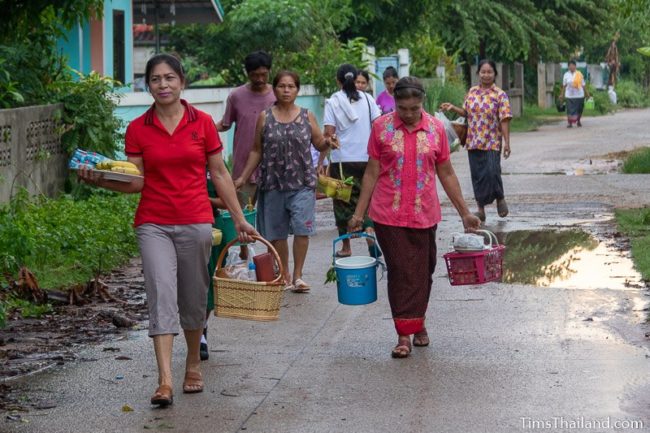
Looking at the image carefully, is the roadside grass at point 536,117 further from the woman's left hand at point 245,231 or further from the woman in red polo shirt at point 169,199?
the woman in red polo shirt at point 169,199

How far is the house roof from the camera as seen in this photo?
23.2 m

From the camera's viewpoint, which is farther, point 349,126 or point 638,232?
point 638,232

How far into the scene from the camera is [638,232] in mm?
12977

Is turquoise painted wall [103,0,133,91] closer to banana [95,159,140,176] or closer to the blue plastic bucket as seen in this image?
the blue plastic bucket

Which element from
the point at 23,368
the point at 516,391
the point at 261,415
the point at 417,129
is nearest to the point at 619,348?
the point at 516,391

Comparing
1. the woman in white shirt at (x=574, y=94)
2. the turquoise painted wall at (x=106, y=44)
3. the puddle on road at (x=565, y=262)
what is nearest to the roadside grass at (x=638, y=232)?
the puddle on road at (x=565, y=262)

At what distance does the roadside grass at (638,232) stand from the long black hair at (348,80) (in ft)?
9.74

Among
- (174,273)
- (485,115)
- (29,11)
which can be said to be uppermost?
(29,11)

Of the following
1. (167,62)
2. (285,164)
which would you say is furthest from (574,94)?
(167,62)

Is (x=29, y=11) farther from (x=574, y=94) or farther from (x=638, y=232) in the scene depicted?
(x=574, y=94)

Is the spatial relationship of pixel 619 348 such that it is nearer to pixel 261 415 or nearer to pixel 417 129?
pixel 417 129

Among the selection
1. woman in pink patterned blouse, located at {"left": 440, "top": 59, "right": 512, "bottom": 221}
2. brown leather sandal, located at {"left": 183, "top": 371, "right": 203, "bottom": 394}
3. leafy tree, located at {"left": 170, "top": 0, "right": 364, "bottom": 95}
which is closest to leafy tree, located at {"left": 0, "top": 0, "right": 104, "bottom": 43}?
brown leather sandal, located at {"left": 183, "top": 371, "right": 203, "bottom": 394}

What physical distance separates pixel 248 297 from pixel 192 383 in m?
0.60

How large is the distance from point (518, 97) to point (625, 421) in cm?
3611
